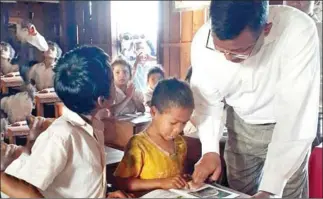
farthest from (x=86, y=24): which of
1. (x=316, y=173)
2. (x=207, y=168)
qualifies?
(x=316, y=173)

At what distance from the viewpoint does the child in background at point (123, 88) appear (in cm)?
76

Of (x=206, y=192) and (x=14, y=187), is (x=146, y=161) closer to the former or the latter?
(x=206, y=192)

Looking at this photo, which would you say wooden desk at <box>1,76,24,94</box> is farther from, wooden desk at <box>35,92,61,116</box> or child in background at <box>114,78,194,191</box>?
child in background at <box>114,78,194,191</box>

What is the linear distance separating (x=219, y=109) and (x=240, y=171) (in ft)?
0.54

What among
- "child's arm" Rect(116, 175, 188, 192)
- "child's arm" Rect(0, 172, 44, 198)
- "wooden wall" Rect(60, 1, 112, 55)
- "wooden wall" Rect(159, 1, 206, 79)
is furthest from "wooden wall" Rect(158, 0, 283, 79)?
"child's arm" Rect(0, 172, 44, 198)

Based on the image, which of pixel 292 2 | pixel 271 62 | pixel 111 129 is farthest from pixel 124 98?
pixel 292 2

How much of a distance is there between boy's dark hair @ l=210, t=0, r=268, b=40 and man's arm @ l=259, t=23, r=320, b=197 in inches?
4.6

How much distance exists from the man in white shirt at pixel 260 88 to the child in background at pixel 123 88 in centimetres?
17

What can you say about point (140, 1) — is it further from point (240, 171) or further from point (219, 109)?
point (240, 171)

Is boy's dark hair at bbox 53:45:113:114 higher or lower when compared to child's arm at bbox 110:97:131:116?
higher

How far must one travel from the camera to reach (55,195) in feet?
2.34

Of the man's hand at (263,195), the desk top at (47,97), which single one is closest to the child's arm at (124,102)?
the desk top at (47,97)

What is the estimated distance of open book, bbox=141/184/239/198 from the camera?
83 centimetres

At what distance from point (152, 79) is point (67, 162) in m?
0.23
